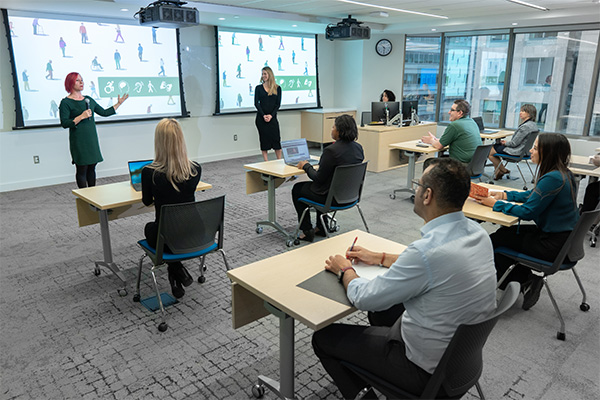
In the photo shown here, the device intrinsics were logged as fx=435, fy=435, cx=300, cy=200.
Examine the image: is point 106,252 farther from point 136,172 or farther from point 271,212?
point 271,212

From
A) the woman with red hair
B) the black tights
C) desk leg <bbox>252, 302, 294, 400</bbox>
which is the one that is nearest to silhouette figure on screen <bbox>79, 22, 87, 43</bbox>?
the woman with red hair

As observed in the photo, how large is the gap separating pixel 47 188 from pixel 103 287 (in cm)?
387

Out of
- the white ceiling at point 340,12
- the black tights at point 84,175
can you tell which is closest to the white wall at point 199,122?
the white ceiling at point 340,12

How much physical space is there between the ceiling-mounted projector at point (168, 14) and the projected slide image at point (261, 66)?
2730 mm

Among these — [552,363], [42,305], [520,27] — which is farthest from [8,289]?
[520,27]

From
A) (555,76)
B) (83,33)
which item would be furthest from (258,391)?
(555,76)

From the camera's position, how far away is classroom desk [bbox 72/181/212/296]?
3355 millimetres

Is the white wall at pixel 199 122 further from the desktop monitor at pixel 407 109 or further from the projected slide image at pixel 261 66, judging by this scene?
the desktop monitor at pixel 407 109

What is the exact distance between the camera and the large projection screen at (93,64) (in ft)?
20.6

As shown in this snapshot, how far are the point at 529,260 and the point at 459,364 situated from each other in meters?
1.64

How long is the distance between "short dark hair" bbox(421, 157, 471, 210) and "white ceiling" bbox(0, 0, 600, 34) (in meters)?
5.06

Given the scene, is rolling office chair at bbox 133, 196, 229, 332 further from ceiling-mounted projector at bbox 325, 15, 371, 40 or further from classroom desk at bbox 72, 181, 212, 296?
ceiling-mounted projector at bbox 325, 15, 371, 40

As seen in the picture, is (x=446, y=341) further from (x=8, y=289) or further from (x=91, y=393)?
(x=8, y=289)

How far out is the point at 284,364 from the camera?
216cm
